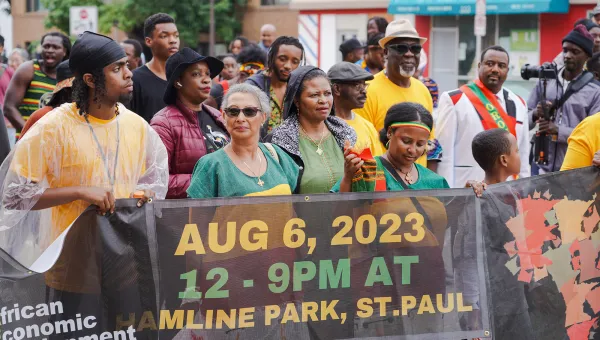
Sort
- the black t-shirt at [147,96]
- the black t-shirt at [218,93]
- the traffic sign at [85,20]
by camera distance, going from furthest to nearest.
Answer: the traffic sign at [85,20], the black t-shirt at [218,93], the black t-shirt at [147,96]

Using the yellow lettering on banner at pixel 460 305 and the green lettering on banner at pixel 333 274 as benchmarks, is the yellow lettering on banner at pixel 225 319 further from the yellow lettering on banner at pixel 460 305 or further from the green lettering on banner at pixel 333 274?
the yellow lettering on banner at pixel 460 305

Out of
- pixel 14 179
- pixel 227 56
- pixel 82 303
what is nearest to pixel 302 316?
pixel 82 303

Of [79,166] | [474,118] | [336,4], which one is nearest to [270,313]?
[79,166]

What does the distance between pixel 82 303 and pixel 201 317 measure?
57 centimetres

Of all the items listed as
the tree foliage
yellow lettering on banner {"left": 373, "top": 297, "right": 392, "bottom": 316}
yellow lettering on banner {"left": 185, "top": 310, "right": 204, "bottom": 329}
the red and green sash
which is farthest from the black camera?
the tree foliage

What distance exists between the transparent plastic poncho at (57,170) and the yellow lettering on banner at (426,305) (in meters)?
1.57

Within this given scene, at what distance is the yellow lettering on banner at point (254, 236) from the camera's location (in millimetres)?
4902

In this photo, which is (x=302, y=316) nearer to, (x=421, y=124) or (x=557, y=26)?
(x=421, y=124)

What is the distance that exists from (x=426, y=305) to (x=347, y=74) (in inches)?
86.1

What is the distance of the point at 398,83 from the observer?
7590 mm

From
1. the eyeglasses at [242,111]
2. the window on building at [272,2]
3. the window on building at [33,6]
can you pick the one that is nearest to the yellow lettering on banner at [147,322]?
the eyeglasses at [242,111]

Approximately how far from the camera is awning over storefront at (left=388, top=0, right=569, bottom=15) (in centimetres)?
2503

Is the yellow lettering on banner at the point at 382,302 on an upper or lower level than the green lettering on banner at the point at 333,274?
lower

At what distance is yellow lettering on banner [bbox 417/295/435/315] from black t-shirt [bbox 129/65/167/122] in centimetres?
301
